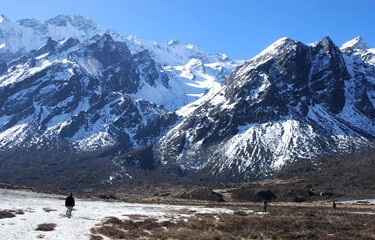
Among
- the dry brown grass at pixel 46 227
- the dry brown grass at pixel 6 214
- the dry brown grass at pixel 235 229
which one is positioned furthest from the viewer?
the dry brown grass at pixel 6 214

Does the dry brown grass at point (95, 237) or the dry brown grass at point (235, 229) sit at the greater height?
the dry brown grass at point (235, 229)

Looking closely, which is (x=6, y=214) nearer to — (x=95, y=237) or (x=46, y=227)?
(x=46, y=227)

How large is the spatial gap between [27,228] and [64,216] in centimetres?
1421

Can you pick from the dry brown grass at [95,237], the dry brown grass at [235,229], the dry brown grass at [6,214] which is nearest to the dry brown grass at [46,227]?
the dry brown grass at [235,229]

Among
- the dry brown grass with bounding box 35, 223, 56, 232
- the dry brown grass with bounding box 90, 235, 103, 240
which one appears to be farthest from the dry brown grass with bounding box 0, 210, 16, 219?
the dry brown grass with bounding box 90, 235, 103, 240

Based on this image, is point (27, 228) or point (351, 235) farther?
point (351, 235)

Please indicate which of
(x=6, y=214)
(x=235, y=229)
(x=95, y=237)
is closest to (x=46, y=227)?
(x=95, y=237)

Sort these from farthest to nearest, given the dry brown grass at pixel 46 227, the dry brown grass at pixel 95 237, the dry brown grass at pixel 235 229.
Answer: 1. the dry brown grass at pixel 235 229
2. the dry brown grass at pixel 46 227
3. the dry brown grass at pixel 95 237

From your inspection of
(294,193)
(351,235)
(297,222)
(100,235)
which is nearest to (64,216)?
(100,235)

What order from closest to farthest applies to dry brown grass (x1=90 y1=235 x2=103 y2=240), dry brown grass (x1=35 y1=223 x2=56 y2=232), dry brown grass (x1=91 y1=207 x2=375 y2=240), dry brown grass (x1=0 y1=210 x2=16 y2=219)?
dry brown grass (x1=90 y1=235 x2=103 y2=240)
dry brown grass (x1=35 y1=223 x2=56 y2=232)
dry brown grass (x1=91 y1=207 x2=375 y2=240)
dry brown grass (x1=0 y1=210 x2=16 y2=219)

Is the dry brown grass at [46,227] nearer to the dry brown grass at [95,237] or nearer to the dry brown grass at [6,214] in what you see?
the dry brown grass at [95,237]

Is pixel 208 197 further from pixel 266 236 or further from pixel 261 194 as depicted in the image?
pixel 266 236

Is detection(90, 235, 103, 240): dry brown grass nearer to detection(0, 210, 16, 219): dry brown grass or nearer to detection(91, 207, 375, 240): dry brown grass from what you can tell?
detection(91, 207, 375, 240): dry brown grass

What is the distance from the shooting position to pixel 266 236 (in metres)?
51.7
